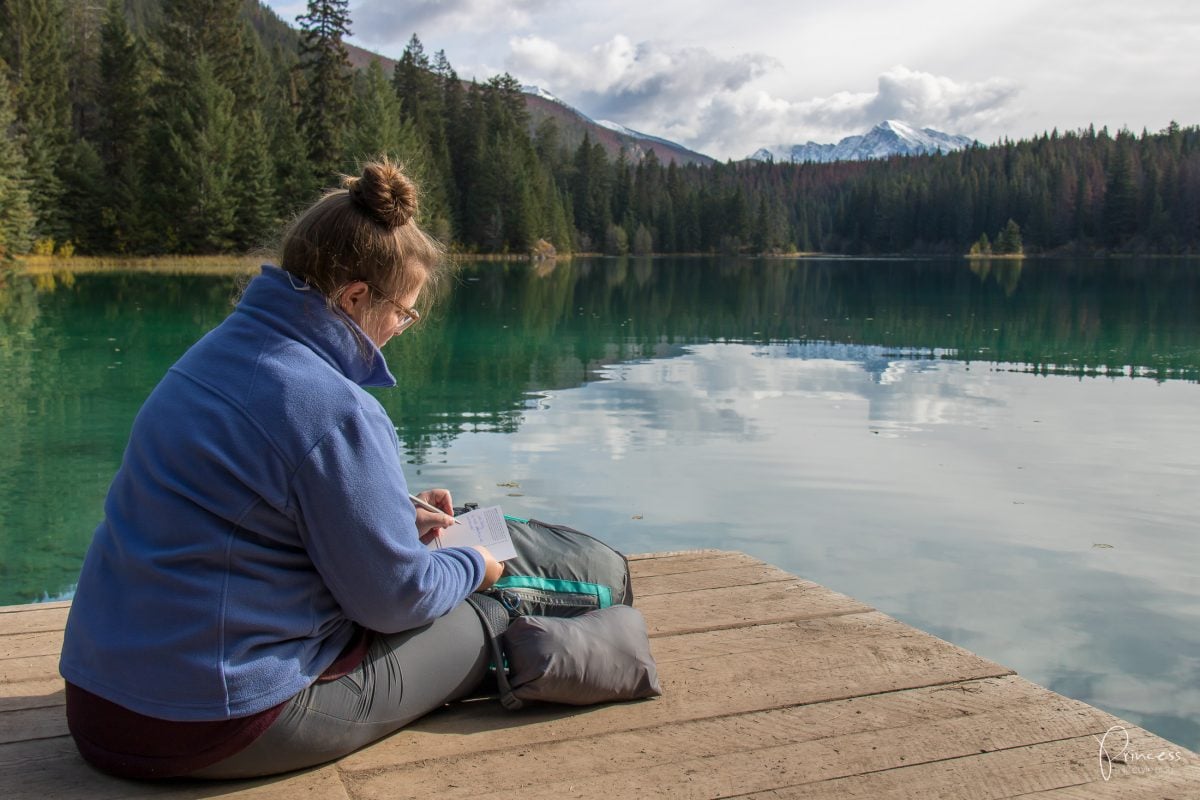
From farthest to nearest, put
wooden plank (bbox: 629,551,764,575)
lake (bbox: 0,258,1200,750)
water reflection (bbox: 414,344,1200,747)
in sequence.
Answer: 1. lake (bbox: 0,258,1200,750)
2. water reflection (bbox: 414,344,1200,747)
3. wooden plank (bbox: 629,551,764,575)

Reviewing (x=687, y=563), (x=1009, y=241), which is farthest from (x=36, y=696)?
(x=1009, y=241)

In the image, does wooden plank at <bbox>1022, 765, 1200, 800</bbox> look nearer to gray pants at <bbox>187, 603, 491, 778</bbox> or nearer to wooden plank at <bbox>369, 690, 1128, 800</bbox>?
wooden plank at <bbox>369, 690, 1128, 800</bbox>

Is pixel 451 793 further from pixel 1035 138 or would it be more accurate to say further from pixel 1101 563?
pixel 1035 138

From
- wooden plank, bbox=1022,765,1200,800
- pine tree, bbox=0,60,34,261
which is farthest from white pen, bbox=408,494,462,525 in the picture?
pine tree, bbox=0,60,34,261

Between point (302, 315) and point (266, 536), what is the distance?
1.49 feet

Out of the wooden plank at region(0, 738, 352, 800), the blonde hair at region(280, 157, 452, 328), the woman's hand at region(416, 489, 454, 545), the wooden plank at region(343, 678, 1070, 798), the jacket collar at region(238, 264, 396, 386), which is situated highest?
the blonde hair at region(280, 157, 452, 328)

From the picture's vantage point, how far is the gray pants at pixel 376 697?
2.07m

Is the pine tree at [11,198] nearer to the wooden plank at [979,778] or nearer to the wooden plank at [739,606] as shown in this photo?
the wooden plank at [739,606]

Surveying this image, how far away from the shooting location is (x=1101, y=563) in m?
5.66

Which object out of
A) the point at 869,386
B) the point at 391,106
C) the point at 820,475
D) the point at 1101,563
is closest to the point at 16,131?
the point at 391,106

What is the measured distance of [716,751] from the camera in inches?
92.2

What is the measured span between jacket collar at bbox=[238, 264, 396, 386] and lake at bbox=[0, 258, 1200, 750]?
213cm

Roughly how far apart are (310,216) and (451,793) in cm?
127

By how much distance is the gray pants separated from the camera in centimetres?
207
